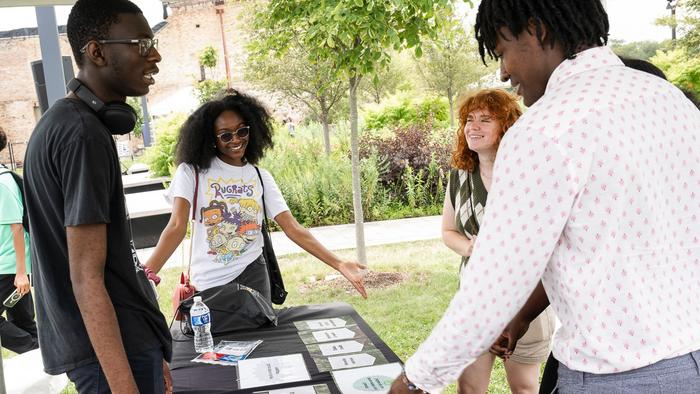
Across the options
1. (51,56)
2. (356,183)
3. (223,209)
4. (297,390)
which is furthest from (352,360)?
(51,56)

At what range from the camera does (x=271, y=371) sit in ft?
7.47

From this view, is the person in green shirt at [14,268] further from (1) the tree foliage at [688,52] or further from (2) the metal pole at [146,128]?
(2) the metal pole at [146,128]

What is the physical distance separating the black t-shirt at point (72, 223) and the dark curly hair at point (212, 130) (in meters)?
1.51

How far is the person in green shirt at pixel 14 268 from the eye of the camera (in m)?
3.94

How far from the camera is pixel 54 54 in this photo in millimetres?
6148

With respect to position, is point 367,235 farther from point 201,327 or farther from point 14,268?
point 201,327

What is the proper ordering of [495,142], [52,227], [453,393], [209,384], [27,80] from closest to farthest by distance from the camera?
[52,227] → [209,384] → [495,142] → [453,393] → [27,80]

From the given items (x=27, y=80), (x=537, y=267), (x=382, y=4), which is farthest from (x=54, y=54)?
(x=27, y=80)

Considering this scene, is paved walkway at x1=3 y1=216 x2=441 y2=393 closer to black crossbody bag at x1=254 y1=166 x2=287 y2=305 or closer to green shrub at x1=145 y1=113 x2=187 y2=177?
black crossbody bag at x1=254 y1=166 x2=287 y2=305

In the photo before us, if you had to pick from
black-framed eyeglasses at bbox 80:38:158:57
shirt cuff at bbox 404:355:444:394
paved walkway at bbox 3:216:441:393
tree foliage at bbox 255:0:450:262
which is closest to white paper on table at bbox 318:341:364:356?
shirt cuff at bbox 404:355:444:394

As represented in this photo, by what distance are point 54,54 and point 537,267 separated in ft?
20.7

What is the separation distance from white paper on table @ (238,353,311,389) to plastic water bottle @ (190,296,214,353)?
0.26m

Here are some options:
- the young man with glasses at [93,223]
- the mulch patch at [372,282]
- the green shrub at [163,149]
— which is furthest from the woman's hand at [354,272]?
the green shrub at [163,149]

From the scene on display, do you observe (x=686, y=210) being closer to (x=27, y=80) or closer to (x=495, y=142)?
A: (x=495, y=142)
